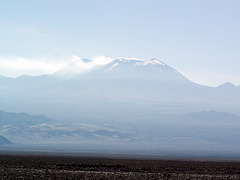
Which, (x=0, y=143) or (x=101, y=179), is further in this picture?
(x=0, y=143)

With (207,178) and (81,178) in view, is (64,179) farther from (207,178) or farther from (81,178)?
(207,178)

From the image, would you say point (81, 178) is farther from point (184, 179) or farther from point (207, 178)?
point (207, 178)

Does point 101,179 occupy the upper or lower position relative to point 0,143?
lower

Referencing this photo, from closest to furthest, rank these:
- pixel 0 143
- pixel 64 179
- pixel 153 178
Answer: pixel 64 179, pixel 153 178, pixel 0 143

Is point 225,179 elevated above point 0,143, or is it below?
below

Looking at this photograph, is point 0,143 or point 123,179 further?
point 0,143

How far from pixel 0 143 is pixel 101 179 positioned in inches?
6890

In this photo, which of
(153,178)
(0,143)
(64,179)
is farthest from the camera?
(0,143)

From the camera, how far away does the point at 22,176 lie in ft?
109

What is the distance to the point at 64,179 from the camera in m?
32.7

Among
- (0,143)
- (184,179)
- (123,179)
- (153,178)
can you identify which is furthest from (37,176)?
(0,143)

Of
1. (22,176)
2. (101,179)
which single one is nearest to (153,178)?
(101,179)

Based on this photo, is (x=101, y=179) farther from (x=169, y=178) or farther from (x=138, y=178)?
(x=169, y=178)

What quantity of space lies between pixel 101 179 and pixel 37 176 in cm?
498
